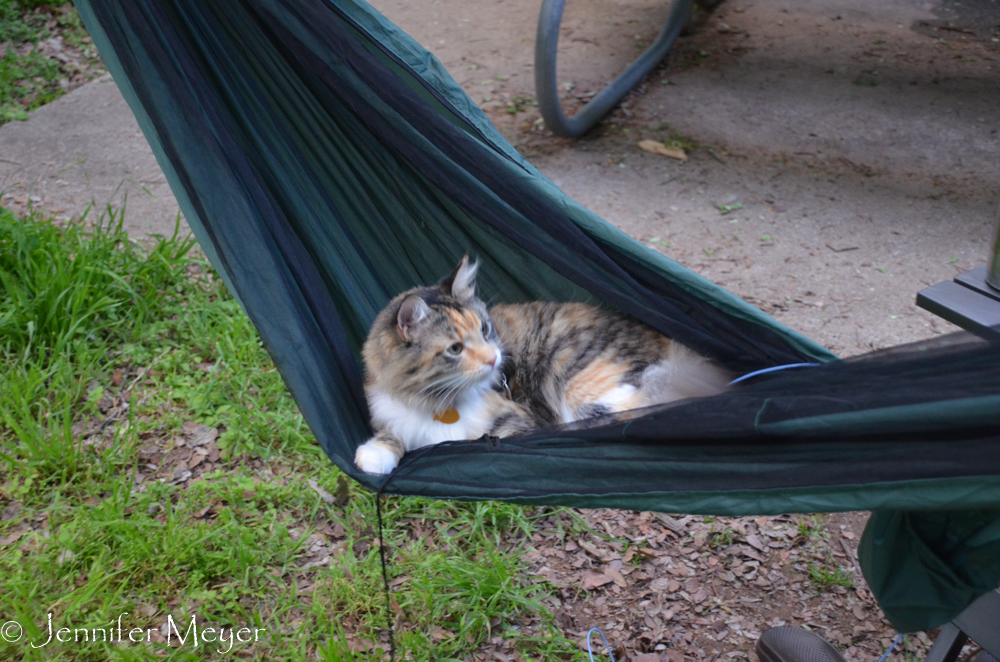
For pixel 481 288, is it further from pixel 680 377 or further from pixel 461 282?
pixel 680 377

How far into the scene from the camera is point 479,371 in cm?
175

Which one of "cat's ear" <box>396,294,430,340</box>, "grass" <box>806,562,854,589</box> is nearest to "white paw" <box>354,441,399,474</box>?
"cat's ear" <box>396,294,430,340</box>

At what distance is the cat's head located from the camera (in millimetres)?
1728

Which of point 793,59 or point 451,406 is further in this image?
point 793,59

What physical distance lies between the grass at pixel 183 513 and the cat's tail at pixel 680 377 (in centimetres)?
60

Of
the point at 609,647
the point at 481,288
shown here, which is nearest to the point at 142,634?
the point at 609,647

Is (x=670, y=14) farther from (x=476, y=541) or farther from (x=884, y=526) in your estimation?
(x=884, y=526)

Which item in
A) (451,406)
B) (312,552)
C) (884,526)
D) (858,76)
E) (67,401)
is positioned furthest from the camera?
(858,76)

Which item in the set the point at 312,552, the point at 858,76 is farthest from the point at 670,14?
the point at 312,552

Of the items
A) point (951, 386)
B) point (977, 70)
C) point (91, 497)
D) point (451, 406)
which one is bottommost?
point (91, 497)

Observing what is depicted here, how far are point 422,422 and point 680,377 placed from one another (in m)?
0.63

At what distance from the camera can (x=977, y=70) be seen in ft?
14.6

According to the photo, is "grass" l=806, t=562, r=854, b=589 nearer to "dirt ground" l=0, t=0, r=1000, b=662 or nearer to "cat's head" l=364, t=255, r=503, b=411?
"dirt ground" l=0, t=0, r=1000, b=662

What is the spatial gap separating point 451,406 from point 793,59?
13.2ft
